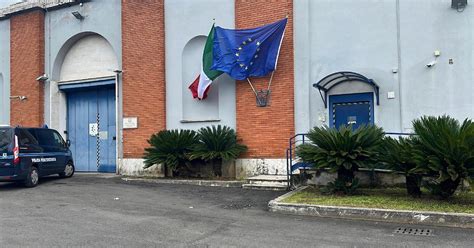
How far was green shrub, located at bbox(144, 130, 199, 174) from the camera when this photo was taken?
46.9 feet

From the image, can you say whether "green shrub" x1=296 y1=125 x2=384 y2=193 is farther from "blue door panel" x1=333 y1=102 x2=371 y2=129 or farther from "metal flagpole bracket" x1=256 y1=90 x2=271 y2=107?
"metal flagpole bracket" x1=256 y1=90 x2=271 y2=107

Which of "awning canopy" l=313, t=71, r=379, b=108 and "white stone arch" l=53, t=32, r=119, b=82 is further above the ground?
"white stone arch" l=53, t=32, r=119, b=82

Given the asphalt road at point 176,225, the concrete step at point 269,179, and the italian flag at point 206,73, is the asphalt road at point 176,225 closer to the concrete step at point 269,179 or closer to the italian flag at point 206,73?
the concrete step at point 269,179

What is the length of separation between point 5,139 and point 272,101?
25.7 feet

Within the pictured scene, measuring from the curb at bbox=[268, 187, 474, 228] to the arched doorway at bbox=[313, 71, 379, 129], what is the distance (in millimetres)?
4727

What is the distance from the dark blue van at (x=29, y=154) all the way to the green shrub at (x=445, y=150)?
33.9ft

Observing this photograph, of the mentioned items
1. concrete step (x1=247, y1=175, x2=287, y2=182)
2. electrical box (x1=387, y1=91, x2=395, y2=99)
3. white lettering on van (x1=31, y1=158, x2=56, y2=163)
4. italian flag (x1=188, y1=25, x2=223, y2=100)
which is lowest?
concrete step (x1=247, y1=175, x2=287, y2=182)

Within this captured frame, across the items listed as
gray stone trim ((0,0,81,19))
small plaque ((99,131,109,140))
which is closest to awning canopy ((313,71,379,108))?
small plaque ((99,131,109,140))

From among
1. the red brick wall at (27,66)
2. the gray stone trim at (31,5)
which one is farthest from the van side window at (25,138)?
the gray stone trim at (31,5)

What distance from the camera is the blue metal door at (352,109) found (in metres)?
13.1

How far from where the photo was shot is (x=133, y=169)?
53.7 ft

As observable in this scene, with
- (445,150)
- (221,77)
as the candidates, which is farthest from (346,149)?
(221,77)

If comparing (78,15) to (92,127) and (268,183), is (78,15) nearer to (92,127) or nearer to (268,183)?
(92,127)

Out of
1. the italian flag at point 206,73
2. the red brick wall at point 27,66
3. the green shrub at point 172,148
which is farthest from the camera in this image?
the red brick wall at point 27,66
